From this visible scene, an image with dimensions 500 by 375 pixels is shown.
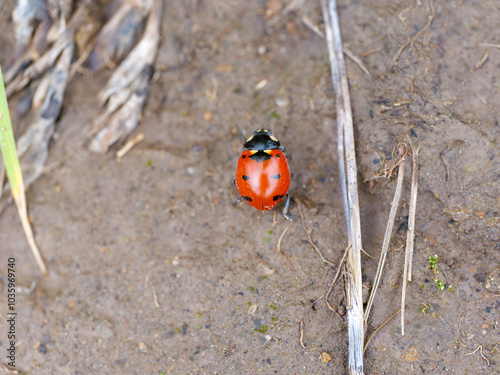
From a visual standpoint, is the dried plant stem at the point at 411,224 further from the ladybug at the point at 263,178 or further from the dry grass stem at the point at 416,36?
the ladybug at the point at 263,178

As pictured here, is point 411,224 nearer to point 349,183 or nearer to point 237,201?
point 349,183

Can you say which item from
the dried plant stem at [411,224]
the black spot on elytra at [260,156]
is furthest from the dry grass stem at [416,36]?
the black spot on elytra at [260,156]

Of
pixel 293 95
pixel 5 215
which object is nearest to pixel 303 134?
pixel 293 95

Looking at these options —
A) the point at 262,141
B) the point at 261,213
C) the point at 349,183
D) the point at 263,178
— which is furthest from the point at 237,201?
the point at 349,183

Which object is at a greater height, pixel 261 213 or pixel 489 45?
pixel 489 45

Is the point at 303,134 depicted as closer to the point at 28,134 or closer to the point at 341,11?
the point at 341,11

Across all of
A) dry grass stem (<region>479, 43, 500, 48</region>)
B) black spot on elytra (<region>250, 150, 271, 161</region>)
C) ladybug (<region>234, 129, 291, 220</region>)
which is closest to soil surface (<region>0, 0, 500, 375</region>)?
dry grass stem (<region>479, 43, 500, 48</region>)
